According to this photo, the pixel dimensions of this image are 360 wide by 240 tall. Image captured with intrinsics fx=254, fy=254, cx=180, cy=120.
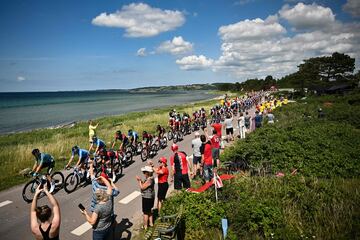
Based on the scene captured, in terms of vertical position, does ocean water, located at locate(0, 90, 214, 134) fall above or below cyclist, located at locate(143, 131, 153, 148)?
below

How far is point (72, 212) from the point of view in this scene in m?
7.89

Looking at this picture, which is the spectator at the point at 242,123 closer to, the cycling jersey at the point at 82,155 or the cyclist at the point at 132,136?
the cyclist at the point at 132,136

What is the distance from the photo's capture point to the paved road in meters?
6.78

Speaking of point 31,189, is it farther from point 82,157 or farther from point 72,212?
point 72,212

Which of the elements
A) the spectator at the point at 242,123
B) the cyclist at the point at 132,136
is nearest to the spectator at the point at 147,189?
the cyclist at the point at 132,136

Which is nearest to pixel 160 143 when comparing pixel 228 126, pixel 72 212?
pixel 228 126

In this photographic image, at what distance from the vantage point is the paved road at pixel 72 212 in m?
6.78

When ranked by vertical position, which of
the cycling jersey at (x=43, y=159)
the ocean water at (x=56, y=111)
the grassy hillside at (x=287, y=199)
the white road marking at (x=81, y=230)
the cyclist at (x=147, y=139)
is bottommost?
the ocean water at (x=56, y=111)

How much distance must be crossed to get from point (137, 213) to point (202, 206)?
230 centimetres

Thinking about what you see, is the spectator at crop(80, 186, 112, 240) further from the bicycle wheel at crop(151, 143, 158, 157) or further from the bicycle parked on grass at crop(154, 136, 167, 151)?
the bicycle parked on grass at crop(154, 136, 167, 151)

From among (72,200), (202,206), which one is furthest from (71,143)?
(202,206)

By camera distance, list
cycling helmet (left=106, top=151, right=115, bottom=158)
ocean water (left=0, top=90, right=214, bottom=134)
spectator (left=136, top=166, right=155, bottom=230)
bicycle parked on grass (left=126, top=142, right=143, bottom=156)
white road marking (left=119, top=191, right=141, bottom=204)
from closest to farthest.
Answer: spectator (left=136, top=166, right=155, bottom=230)
white road marking (left=119, top=191, right=141, bottom=204)
cycling helmet (left=106, top=151, right=115, bottom=158)
bicycle parked on grass (left=126, top=142, right=143, bottom=156)
ocean water (left=0, top=90, right=214, bottom=134)

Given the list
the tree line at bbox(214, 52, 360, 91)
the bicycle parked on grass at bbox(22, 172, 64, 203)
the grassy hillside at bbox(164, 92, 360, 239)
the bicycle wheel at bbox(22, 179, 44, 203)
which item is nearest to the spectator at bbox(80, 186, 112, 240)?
the grassy hillside at bbox(164, 92, 360, 239)

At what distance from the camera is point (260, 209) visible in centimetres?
621
